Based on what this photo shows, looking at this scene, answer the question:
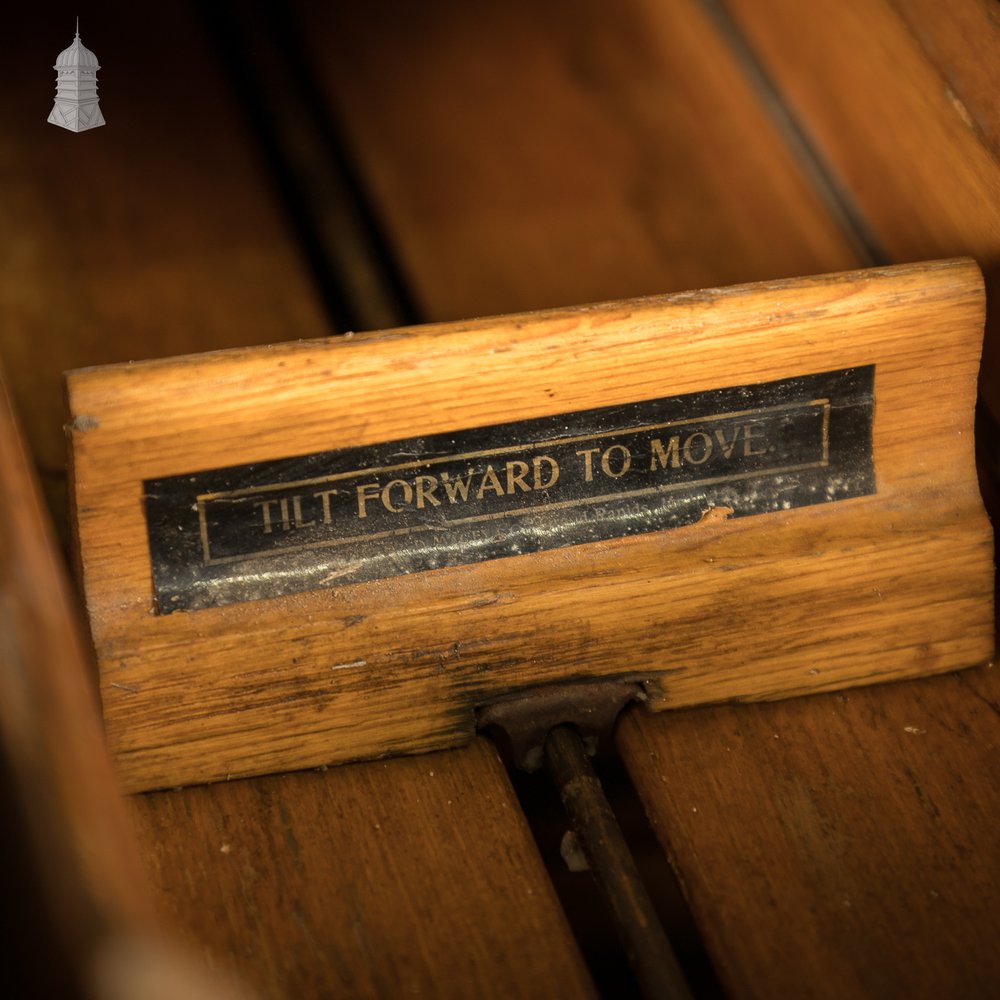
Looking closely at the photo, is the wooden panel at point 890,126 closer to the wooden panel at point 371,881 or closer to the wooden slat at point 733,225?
the wooden slat at point 733,225

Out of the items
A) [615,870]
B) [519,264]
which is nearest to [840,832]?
[615,870]

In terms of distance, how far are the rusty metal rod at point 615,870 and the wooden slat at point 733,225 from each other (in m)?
0.03

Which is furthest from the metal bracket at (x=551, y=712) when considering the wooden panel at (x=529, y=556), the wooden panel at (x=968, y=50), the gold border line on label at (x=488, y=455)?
the wooden panel at (x=968, y=50)

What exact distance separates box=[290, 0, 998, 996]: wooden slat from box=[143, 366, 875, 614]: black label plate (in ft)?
0.57

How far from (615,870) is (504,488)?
0.87 ft

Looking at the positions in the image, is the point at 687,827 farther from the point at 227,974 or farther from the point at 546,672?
the point at 227,974

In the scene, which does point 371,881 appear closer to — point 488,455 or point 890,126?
point 488,455

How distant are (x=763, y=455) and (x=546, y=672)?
222 mm

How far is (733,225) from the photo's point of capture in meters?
1.23

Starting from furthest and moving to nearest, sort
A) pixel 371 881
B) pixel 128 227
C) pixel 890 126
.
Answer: pixel 128 227 < pixel 890 126 < pixel 371 881

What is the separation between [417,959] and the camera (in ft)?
2.38

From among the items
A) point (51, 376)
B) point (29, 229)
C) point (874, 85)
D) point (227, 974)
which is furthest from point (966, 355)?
point (29, 229)

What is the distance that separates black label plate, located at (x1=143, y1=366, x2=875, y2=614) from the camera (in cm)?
77

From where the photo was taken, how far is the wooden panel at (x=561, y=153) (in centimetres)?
119
